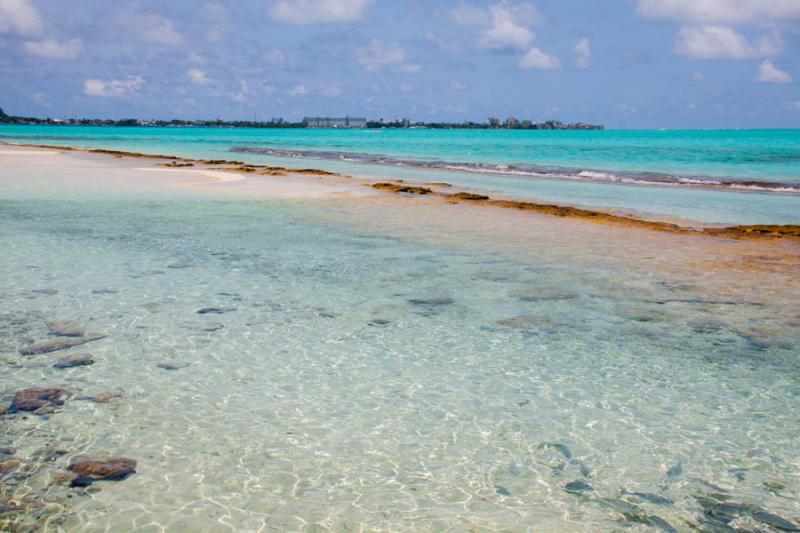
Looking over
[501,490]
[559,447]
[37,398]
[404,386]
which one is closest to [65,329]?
[37,398]

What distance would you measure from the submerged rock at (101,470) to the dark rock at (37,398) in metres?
1.08

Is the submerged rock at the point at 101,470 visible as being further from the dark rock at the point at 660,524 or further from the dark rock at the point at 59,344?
the dark rock at the point at 660,524

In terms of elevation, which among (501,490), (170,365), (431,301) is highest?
(431,301)

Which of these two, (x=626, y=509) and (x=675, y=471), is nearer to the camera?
(x=626, y=509)

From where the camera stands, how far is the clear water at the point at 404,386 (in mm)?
4121

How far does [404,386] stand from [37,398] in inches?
116

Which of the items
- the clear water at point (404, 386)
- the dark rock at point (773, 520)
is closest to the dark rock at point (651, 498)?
the clear water at point (404, 386)

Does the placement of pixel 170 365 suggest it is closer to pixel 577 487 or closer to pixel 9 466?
pixel 9 466

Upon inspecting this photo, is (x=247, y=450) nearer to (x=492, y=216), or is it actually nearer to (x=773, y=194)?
(x=492, y=216)

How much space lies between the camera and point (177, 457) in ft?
15.0

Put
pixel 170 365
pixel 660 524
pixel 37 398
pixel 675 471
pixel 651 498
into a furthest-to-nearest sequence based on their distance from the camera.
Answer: pixel 170 365
pixel 37 398
pixel 675 471
pixel 651 498
pixel 660 524

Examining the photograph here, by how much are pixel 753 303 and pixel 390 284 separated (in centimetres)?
474

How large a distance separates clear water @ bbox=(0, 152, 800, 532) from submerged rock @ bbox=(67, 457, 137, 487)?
99mm

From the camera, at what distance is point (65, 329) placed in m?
7.09
